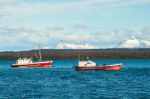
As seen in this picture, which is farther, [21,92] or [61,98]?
[21,92]

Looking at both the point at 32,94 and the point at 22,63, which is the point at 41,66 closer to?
the point at 22,63

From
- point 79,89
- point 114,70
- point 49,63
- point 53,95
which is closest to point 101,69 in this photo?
point 114,70

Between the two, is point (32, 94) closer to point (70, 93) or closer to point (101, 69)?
point (70, 93)

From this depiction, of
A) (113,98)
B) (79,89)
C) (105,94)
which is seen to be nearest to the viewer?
(113,98)

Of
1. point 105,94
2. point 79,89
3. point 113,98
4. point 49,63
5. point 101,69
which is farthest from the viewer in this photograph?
point 49,63

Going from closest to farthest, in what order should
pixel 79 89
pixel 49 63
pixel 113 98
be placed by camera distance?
pixel 113 98
pixel 79 89
pixel 49 63

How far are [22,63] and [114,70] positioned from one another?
4001 centimetres

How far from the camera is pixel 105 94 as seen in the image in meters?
69.4

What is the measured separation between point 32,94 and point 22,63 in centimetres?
10911

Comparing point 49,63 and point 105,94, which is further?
point 49,63

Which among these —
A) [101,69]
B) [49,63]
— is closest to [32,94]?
[101,69]

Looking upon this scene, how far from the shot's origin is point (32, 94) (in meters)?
69.8

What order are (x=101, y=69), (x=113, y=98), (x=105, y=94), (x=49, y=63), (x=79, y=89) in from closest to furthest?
(x=113, y=98) → (x=105, y=94) → (x=79, y=89) → (x=101, y=69) → (x=49, y=63)

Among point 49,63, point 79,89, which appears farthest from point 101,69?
point 79,89
